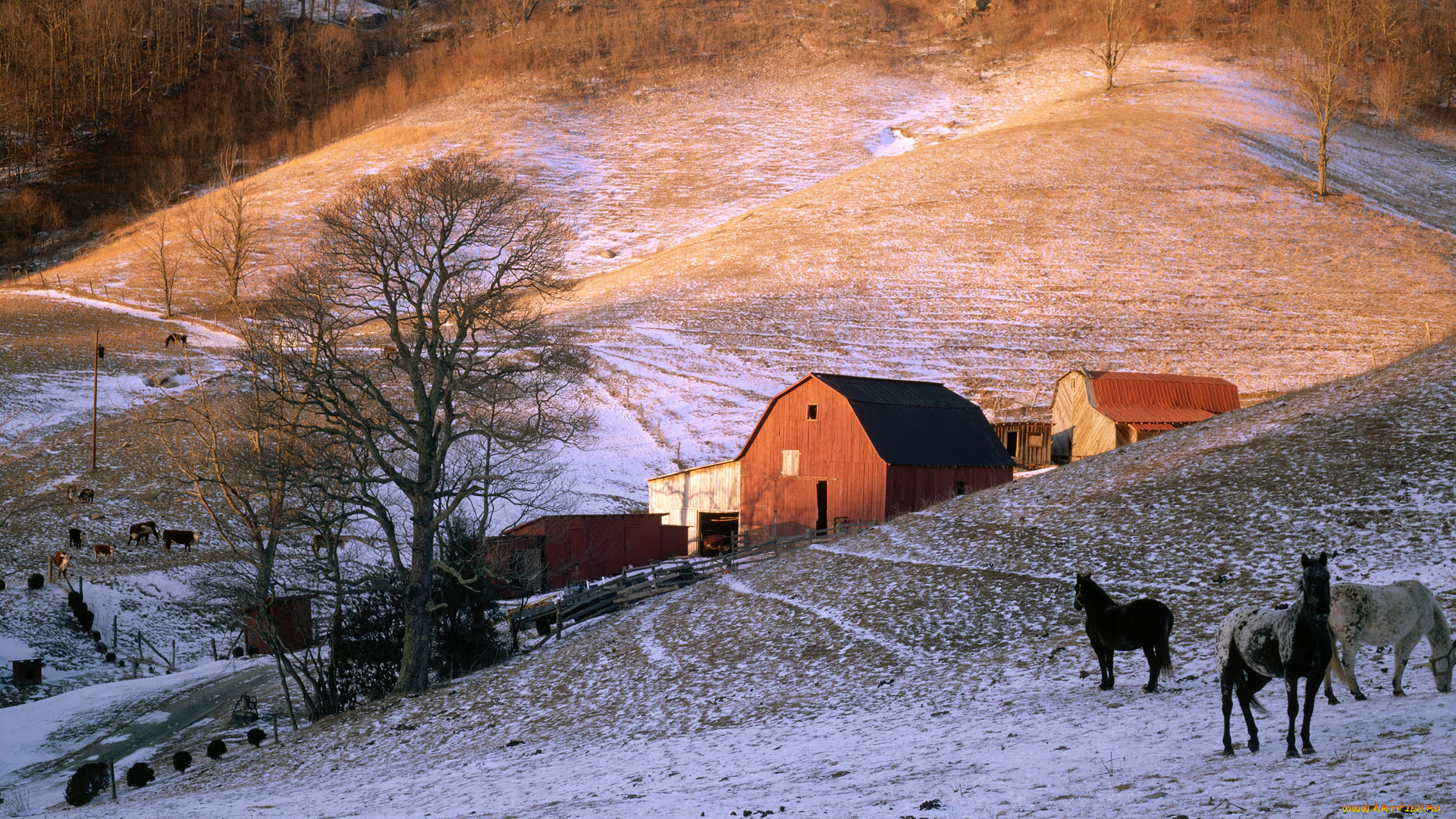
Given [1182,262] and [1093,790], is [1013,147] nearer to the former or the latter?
[1182,262]

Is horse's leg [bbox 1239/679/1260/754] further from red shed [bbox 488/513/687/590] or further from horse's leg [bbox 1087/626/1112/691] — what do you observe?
red shed [bbox 488/513/687/590]

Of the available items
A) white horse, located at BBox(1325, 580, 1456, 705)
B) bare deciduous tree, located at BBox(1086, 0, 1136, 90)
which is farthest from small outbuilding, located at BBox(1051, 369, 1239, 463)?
bare deciduous tree, located at BBox(1086, 0, 1136, 90)

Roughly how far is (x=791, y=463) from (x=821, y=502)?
7.19 feet

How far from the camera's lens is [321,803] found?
620 inches

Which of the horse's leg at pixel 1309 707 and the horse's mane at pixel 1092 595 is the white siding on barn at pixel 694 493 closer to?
the horse's mane at pixel 1092 595

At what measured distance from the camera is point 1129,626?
1272 centimetres

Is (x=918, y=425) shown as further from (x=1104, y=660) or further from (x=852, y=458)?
(x=1104, y=660)

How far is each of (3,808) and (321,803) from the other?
13.7 meters

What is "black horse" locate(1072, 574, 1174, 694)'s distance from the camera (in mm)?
12570

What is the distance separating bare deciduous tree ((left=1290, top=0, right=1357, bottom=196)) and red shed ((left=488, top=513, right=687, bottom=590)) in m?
73.9

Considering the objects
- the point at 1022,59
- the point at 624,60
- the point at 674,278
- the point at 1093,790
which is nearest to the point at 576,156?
the point at 624,60

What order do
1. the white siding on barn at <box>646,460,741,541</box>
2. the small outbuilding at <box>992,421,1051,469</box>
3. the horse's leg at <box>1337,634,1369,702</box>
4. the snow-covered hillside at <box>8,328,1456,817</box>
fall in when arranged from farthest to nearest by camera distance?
the small outbuilding at <box>992,421,1051,469</box> → the white siding on barn at <box>646,460,741,541</box> → the horse's leg at <box>1337,634,1369,702</box> → the snow-covered hillside at <box>8,328,1456,817</box>

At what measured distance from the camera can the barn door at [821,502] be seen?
40.8 metres

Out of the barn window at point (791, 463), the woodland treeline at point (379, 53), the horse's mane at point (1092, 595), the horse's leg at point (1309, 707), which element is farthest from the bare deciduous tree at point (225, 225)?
the horse's leg at point (1309, 707)
